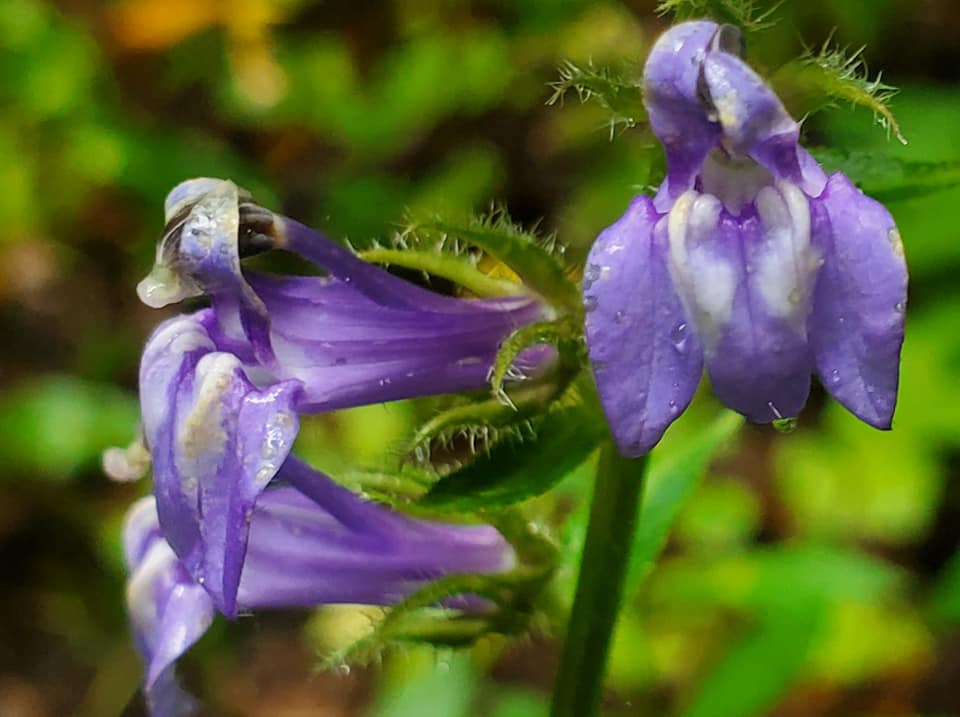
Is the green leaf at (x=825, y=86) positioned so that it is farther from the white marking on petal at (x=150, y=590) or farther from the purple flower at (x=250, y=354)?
the white marking on petal at (x=150, y=590)

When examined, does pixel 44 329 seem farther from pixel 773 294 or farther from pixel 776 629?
pixel 773 294

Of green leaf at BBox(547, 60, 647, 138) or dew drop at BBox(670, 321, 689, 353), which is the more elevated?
green leaf at BBox(547, 60, 647, 138)

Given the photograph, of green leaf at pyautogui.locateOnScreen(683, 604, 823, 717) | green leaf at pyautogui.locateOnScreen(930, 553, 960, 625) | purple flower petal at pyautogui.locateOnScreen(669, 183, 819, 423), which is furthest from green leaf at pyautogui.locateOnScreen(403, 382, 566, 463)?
green leaf at pyautogui.locateOnScreen(930, 553, 960, 625)

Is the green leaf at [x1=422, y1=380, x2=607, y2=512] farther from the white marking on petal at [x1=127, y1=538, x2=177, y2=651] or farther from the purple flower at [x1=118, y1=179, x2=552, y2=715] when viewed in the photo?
the white marking on petal at [x1=127, y1=538, x2=177, y2=651]

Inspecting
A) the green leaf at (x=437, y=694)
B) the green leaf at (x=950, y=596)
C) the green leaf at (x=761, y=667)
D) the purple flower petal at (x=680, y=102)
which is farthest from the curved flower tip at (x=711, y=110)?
the green leaf at (x=950, y=596)

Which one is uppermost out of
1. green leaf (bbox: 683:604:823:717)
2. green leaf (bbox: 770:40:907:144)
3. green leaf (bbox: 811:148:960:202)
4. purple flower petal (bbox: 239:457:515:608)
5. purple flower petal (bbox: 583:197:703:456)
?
green leaf (bbox: 770:40:907:144)

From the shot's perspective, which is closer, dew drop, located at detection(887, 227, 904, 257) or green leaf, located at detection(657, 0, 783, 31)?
dew drop, located at detection(887, 227, 904, 257)
